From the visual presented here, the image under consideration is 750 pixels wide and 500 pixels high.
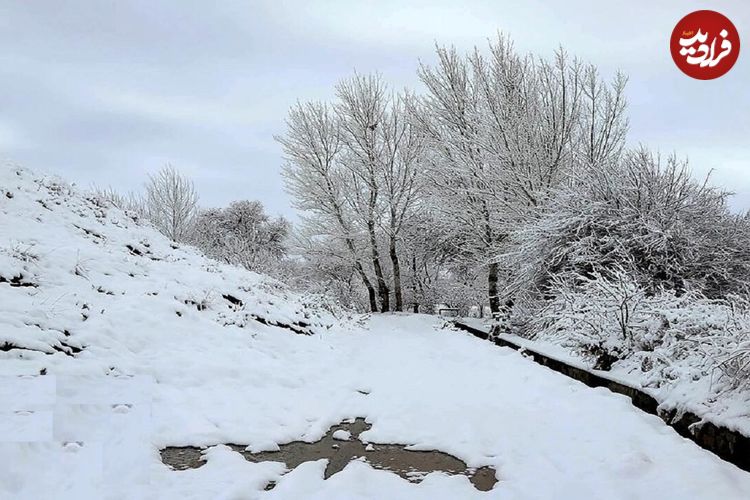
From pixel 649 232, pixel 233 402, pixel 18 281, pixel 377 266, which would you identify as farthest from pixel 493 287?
pixel 18 281

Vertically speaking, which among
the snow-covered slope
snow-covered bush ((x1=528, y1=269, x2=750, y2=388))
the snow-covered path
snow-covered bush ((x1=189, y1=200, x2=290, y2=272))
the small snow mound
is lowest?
the small snow mound

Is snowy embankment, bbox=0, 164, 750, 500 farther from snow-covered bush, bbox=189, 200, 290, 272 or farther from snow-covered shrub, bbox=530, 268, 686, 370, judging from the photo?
snow-covered bush, bbox=189, 200, 290, 272

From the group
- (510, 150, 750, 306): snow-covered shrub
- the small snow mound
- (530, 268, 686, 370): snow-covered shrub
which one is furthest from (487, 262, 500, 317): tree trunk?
the small snow mound

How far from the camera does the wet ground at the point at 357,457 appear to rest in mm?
3055

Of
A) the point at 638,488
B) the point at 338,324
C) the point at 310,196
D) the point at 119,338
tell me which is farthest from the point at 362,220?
the point at 638,488

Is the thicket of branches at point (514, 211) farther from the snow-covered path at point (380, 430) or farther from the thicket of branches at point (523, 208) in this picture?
the snow-covered path at point (380, 430)

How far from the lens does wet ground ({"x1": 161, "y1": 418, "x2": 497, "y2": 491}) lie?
3055 mm

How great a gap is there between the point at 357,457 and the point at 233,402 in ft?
5.08

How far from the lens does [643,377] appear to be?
4082 millimetres

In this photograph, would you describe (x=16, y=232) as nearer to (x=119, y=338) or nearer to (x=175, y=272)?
(x=175, y=272)

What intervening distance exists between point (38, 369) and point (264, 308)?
15.1 feet

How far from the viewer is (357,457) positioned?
3.38 metres

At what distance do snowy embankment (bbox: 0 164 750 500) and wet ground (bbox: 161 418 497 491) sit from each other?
0.09 meters

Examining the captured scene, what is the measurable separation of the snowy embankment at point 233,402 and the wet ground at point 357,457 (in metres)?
0.09
